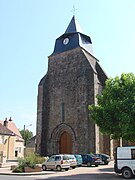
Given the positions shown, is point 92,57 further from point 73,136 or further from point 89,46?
point 73,136

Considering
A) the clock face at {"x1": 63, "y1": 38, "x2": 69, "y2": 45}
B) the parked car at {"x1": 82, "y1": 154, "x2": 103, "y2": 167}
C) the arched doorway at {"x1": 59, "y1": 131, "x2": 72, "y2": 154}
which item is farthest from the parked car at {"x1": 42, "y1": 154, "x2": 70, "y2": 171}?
the clock face at {"x1": 63, "y1": 38, "x2": 69, "y2": 45}

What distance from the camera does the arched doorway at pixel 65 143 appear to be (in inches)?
1127

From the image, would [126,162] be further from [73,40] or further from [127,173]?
[73,40]

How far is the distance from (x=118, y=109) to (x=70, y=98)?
12901mm

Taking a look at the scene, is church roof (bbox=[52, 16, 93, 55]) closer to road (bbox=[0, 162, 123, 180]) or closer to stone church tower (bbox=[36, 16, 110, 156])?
stone church tower (bbox=[36, 16, 110, 156])

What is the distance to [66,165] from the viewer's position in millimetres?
18188

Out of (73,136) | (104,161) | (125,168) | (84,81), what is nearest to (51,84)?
(84,81)

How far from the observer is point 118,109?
55.2 feet

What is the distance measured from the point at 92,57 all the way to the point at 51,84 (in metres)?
6.48

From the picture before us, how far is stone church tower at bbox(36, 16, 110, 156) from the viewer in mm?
26391

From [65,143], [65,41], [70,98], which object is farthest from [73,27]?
[65,143]

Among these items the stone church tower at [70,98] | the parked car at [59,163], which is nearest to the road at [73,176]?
the parked car at [59,163]

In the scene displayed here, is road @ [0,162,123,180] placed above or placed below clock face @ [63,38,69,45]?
below

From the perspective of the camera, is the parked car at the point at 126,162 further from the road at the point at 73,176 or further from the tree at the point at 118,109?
the tree at the point at 118,109
